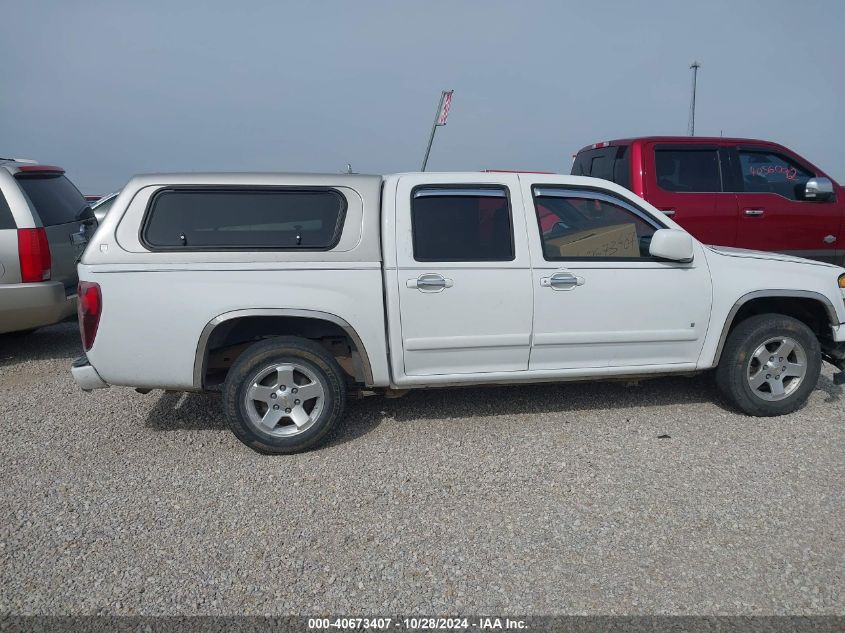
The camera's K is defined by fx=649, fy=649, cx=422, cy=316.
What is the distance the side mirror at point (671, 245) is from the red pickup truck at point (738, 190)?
2655 millimetres

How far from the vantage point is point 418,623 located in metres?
2.59

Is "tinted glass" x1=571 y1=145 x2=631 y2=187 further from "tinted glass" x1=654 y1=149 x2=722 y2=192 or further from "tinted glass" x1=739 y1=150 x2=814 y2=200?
"tinted glass" x1=739 y1=150 x2=814 y2=200

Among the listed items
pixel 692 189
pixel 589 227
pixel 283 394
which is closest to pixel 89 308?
pixel 283 394

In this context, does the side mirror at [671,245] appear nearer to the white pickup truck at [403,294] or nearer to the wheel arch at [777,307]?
the white pickup truck at [403,294]

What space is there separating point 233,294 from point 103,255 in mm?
Result: 785

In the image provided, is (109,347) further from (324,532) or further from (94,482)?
(324,532)

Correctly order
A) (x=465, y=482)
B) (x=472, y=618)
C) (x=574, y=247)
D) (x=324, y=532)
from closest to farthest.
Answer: (x=472, y=618)
(x=324, y=532)
(x=465, y=482)
(x=574, y=247)

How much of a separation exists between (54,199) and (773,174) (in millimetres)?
7470

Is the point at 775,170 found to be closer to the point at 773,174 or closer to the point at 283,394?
the point at 773,174

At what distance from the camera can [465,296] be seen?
13.4 ft

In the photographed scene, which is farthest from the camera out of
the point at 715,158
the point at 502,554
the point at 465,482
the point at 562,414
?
the point at 715,158

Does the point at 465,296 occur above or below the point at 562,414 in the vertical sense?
above

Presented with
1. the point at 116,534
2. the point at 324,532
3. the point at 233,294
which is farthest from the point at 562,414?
the point at 116,534

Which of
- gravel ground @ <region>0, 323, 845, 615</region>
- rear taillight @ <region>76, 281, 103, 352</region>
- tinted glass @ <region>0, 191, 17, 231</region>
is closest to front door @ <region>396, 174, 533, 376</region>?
gravel ground @ <region>0, 323, 845, 615</region>
